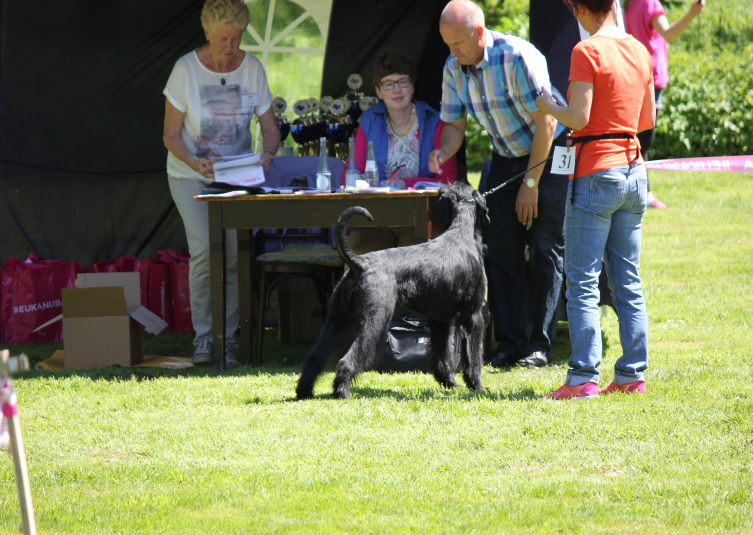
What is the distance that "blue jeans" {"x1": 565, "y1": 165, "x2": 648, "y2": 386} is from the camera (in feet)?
10.6

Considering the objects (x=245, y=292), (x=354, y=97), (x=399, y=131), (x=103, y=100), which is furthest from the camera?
(x=103, y=100)

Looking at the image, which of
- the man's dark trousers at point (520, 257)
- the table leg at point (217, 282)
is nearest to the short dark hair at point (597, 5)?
the man's dark trousers at point (520, 257)

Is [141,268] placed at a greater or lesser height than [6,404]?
lesser

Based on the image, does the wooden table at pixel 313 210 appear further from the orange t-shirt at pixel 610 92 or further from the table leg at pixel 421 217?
the orange t-shirt at pixel 610 92

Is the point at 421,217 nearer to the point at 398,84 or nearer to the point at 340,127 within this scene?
the point at 398,84

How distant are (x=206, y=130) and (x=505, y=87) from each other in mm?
1767

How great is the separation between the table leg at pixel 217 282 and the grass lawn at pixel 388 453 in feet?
0.46

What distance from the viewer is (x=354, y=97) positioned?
5.95 metres

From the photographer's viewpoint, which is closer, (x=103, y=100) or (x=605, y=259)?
(x=605, y=259)

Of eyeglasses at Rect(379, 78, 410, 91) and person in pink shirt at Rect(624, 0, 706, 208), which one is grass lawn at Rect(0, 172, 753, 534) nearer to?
eyeglasses at Rect(379, 78, 410, 91)

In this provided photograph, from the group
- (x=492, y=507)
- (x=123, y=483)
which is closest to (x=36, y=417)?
(x=123, y=483)

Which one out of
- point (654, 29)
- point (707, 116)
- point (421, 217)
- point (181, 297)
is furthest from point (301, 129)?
point (707, 116)

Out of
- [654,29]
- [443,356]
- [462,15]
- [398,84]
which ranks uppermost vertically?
[654,29]

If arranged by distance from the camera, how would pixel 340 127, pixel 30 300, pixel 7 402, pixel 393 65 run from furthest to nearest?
pixel 340 127 < pixel 30 300 < pixel 393 65 < pixel 7 402
